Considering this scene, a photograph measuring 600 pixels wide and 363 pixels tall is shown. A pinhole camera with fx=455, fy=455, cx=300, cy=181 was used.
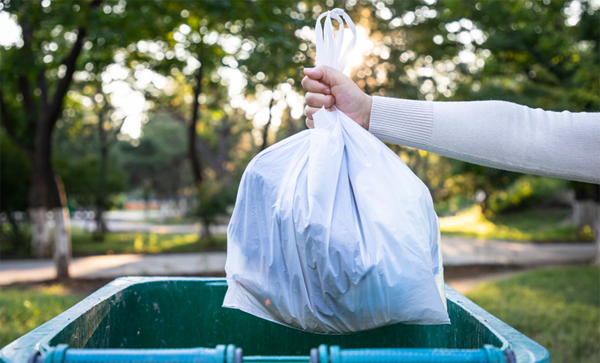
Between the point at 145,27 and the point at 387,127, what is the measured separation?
6.65 meters

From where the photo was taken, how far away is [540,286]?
22.1ft

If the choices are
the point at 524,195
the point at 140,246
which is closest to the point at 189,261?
the point at 140,246

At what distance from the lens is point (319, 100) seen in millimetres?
→ 1508

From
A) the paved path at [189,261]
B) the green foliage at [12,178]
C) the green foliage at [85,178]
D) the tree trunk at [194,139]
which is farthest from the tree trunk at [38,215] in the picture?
the tree trunk at [194,139]

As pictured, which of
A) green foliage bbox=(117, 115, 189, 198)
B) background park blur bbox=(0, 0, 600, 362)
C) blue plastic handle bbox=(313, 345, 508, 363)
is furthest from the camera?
green foliage bbox=(117, 115, 189, 198)

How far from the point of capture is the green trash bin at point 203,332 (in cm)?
101

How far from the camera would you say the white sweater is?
52.1 inches

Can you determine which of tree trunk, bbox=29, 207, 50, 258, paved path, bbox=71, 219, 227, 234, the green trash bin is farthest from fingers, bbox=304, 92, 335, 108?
paved path, bbox=71, 219, 227, 234

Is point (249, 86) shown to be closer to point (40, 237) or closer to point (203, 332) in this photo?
point (203, 332)

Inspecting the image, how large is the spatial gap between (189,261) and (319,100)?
886cm

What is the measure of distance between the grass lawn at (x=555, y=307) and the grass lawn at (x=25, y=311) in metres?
4.46

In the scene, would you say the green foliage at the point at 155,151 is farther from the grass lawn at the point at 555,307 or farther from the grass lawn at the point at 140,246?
the grass lawn at the point at 555,307

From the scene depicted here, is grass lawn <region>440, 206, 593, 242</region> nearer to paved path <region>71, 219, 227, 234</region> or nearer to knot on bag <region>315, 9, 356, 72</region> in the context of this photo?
paved path <region>71, 219, 227, 234</region>

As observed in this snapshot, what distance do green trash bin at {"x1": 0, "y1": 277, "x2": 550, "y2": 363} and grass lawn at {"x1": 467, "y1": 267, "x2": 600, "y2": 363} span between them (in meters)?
→ 2.68
